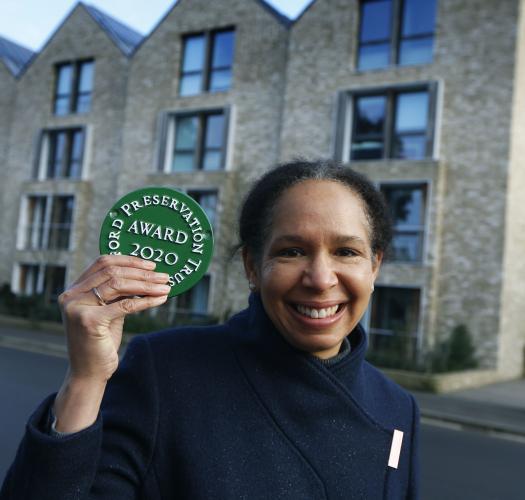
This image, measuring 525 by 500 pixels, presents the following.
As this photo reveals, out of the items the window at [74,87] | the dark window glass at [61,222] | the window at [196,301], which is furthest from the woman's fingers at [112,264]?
the window at [74,87]

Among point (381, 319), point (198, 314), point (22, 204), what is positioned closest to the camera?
point (381, 319)

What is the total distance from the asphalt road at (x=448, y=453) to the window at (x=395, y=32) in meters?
11.3

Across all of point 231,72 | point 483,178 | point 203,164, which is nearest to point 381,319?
point 483,178

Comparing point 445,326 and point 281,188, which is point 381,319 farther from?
point 281,188

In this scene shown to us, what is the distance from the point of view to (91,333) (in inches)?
53.7

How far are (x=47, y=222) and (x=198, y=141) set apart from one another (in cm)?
727

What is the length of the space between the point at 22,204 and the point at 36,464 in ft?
80.8

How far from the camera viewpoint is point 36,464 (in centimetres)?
134

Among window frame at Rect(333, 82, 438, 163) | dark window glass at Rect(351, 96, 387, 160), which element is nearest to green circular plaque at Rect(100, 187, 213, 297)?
window frame at Rect(333, 82, 438, 163)

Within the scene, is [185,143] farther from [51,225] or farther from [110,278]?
[110,278]

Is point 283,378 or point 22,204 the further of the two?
point 22,204

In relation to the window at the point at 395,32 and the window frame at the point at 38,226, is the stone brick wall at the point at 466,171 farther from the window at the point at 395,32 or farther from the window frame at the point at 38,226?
the window frame at the point at 38,226

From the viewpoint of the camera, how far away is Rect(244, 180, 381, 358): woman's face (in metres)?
1.66

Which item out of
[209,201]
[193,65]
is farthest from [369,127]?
[193,65]
